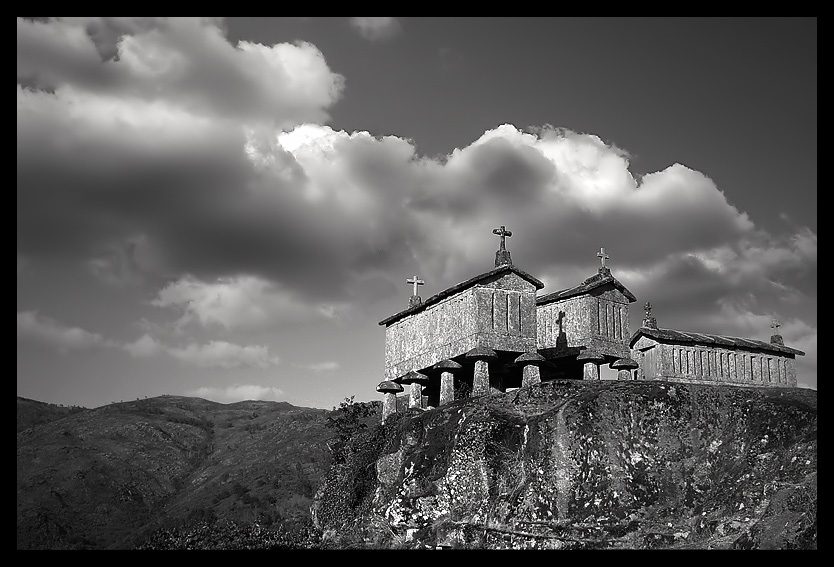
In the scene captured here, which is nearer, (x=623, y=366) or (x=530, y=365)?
(x=530, y=365)

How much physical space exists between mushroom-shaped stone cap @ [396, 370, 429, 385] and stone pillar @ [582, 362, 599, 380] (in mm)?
7826

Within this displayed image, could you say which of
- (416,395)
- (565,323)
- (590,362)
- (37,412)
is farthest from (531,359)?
(37,412)

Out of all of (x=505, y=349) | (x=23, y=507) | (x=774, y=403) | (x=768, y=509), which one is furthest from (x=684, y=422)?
(x=23, y=507)

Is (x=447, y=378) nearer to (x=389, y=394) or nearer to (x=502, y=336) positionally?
(x=502, y=336)

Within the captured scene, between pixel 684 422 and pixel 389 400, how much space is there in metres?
17.4

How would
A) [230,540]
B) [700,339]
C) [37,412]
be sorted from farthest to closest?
[37,412], [700,339], [230,540]

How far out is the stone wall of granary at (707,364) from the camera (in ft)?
140

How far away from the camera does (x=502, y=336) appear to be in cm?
3244

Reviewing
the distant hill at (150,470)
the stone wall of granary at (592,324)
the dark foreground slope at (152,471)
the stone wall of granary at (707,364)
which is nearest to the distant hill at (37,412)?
the distant hill at (150,470)

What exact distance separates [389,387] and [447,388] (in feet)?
16.6

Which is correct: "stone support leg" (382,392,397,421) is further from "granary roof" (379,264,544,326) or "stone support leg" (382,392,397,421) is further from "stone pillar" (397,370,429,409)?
"granary roof" (379,264,544,326)

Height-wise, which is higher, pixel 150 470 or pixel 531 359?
pixel 531 359
